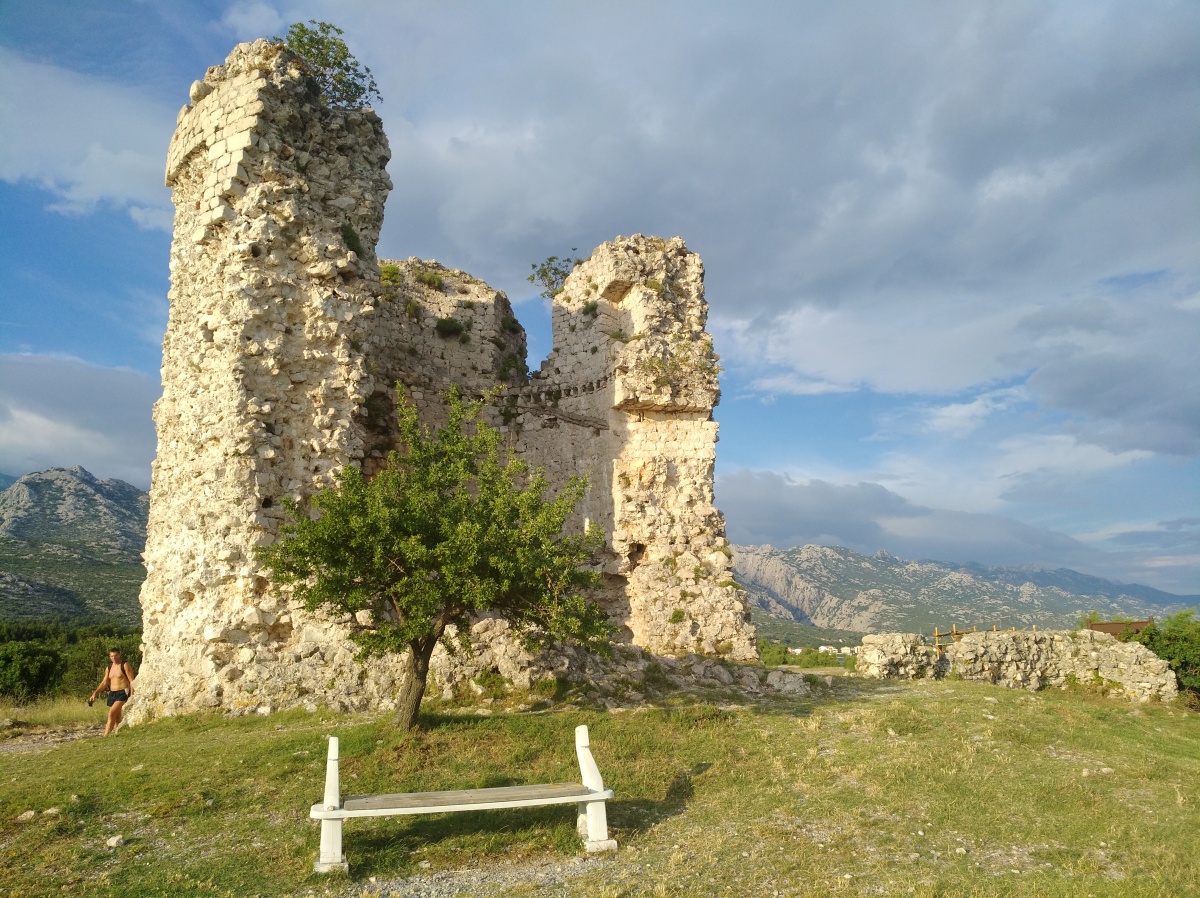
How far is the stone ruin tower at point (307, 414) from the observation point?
40.9 ft

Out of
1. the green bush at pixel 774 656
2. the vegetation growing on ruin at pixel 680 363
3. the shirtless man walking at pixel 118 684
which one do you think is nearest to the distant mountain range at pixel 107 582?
the green bush at pixel 774 656

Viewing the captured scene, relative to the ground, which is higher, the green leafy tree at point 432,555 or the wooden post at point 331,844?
the green leafy tree at point 432,555

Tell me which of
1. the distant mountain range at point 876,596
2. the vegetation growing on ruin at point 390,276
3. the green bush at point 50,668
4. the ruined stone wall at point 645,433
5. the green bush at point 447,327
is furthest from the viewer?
the distant mountain range at point 876,596

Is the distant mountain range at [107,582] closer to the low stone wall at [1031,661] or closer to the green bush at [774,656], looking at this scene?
the green bush at [774,656]

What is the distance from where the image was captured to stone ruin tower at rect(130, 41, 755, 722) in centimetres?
1245

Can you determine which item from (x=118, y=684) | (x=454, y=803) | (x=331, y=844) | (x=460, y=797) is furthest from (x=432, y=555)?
(x=118, y=684)

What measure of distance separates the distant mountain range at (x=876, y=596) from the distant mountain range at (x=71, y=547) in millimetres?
84280

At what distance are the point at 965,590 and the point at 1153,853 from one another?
153 m

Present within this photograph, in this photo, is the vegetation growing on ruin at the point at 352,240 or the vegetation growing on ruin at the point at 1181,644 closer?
the vegetation growing on ruin at the point at 352,240

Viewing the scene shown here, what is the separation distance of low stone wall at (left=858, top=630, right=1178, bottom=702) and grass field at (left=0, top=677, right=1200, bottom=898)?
672cm

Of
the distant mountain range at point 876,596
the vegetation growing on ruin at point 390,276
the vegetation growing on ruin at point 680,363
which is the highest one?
the vegetation growing on ruin at point 390,276

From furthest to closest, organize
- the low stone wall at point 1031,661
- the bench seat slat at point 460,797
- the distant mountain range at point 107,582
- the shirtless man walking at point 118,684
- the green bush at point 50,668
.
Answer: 1. the distant mountain range at point 107,582
2. the low stone wall at point 1031,661
3. the green bush at point 50,668
4. the shirtless man walking at point 118,684
5. the bench seat slat at point 460,797

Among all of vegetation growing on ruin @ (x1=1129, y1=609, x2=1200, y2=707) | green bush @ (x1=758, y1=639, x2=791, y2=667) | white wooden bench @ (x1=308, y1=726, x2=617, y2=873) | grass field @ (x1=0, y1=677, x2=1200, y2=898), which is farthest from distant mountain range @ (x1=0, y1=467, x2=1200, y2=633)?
white wooden bench @ (x1=308, y1=726, x2=617, y2=873)

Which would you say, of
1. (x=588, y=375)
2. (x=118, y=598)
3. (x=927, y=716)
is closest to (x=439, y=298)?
(x=588, y=375)
